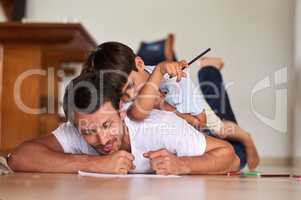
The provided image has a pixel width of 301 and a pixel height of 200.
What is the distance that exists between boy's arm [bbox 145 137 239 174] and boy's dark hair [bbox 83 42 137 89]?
144 millimetres

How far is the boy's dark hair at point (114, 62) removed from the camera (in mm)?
866

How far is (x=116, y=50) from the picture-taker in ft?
2.92

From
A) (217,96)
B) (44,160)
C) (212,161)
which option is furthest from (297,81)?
(44,160)

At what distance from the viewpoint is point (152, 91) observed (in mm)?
870

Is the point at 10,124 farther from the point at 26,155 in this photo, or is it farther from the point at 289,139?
the point at 289,139

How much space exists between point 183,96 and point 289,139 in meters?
2.39

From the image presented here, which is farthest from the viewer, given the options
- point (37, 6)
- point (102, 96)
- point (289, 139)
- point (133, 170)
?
point (37, 6)

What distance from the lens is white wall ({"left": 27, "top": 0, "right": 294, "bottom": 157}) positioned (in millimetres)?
3277

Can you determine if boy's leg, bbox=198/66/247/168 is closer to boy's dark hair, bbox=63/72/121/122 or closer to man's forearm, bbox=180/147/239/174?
man's forearm, bbox=180/147/239/174

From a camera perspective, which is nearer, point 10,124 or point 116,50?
point 116,50

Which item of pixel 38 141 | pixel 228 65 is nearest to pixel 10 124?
pixel 38 141

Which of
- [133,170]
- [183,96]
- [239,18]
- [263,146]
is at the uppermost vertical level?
[239,18]

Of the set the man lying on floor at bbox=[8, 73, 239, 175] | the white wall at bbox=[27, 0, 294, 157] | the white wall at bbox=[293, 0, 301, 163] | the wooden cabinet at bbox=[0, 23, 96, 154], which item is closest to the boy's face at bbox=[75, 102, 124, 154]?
the man lying on floor at bbox=[8, 73, 239, 175]

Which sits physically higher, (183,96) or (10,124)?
(183,96)
